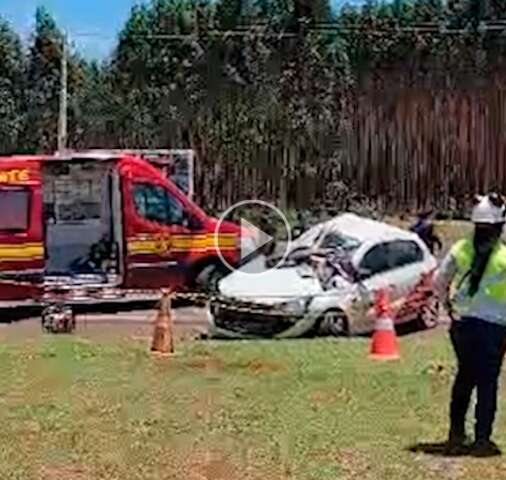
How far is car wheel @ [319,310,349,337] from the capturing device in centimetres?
2053

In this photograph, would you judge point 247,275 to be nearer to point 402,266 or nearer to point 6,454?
point 402,266

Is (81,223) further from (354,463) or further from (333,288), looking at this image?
(354,463)

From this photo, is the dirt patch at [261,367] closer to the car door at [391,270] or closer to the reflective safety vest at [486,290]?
the reflective safety vest at [486,290]

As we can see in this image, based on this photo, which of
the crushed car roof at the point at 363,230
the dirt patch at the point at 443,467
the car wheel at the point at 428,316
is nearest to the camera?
the dirt patch at the point at 443,467

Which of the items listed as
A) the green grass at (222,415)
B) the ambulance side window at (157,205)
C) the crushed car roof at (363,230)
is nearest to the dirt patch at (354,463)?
the green grass at (222,415)

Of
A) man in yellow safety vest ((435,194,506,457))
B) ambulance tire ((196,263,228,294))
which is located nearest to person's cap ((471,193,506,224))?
man in yellow safety vest ((435,194,506,457))

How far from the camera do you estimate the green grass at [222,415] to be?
358 inches

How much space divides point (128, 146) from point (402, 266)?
23566mm

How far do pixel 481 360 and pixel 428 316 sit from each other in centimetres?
1232

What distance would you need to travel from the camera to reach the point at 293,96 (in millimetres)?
45375

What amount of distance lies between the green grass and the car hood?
3715 mm

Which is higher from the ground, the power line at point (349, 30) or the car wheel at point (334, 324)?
the power line at point (349, 30)
